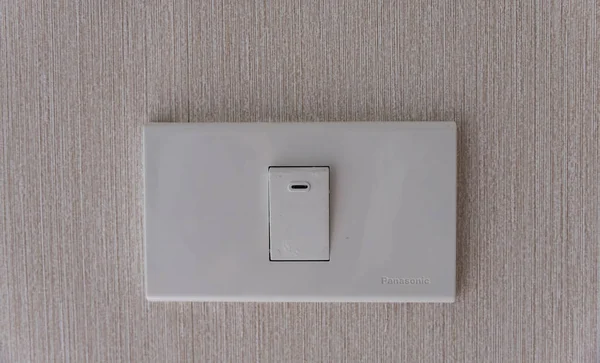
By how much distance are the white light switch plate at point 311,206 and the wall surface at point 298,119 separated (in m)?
0.02

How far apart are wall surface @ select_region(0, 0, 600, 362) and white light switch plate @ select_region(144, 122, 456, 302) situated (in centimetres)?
2

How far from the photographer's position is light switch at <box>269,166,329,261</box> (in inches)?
15.7

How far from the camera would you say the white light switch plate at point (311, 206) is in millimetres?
406

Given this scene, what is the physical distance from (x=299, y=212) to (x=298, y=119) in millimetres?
80

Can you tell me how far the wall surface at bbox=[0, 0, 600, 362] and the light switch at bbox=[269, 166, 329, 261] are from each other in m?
0.06

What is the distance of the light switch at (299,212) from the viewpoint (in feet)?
1.31

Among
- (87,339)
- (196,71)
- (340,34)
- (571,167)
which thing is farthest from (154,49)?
(571,167)

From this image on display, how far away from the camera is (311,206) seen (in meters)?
0.40

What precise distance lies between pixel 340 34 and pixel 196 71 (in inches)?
4.8

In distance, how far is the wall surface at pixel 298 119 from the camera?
1.37 feet

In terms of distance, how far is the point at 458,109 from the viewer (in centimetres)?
42

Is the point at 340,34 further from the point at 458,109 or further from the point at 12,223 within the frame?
the point at 12,223

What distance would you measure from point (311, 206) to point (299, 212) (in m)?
0.01

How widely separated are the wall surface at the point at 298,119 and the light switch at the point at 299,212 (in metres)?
0.06
